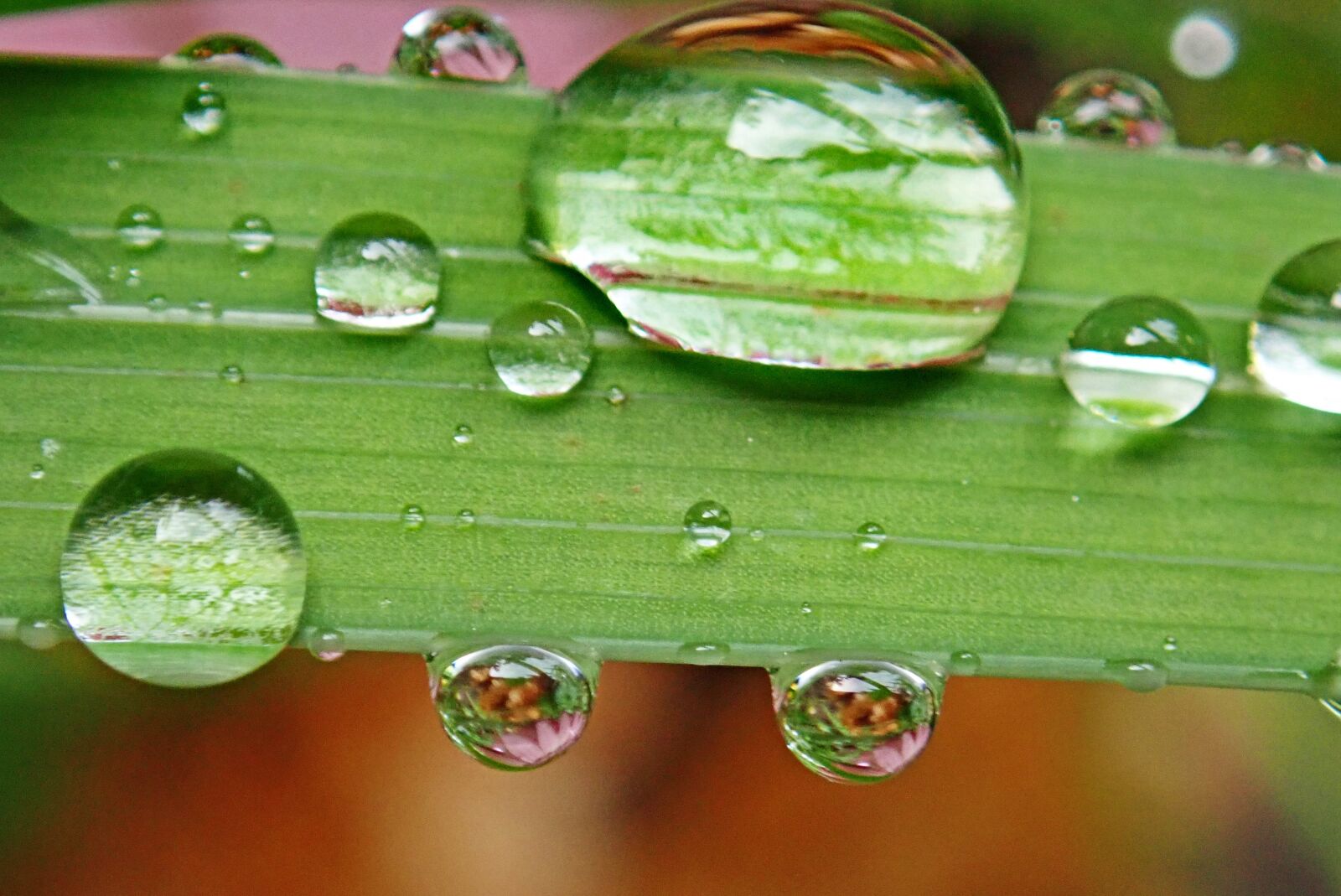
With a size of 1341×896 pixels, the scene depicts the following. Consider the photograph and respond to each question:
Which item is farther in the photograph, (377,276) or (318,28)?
(318,28)

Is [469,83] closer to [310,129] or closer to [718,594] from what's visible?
[310,129]

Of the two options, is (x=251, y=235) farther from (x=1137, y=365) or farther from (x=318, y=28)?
(x=318, y=28)

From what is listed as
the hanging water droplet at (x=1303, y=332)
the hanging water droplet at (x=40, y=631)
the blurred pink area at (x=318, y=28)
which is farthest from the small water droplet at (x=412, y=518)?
the blurred pink area at (x=318, y=28)

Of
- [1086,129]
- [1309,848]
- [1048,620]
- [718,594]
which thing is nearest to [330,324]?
[718,594]

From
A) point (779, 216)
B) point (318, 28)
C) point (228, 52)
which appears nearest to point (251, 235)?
point (228, 52)

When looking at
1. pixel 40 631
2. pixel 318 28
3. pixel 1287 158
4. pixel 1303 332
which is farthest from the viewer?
pixel 318 28

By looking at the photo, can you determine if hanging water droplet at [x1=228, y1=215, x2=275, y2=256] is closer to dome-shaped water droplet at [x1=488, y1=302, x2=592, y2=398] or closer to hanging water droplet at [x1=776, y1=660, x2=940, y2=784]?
dome-shaped water droplet at [x1=488, y1=302, x2=592, y2=398]

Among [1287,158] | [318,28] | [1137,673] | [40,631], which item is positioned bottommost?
[40,631]
